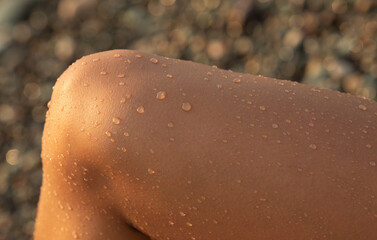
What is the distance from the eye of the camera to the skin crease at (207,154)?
40cm

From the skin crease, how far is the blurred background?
423 millimetres

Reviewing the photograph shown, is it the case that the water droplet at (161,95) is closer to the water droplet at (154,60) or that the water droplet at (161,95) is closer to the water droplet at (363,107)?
the water droplet at (154,60)

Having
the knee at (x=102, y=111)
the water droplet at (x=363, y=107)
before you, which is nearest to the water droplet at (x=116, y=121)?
the knee at (x=102, y=111)

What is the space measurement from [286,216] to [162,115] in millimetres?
147

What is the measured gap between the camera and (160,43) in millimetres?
1038

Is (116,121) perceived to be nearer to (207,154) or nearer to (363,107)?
(207,154)

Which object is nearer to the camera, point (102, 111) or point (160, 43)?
point (102, 111)

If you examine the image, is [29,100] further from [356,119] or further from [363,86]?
[356,119]

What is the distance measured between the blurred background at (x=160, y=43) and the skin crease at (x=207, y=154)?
423 millimetres

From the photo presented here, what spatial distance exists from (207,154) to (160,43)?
2.18 feet

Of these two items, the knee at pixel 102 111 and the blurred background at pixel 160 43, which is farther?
the blurred background at pixel 160 43

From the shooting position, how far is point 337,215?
0.40 metres

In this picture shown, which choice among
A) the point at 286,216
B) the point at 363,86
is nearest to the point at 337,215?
the point at 286,216

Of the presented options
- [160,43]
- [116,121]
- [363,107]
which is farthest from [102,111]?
[160,43]
